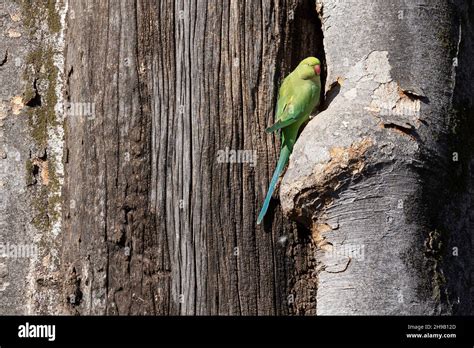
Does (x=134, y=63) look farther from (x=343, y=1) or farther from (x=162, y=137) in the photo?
(x=343, y=1)

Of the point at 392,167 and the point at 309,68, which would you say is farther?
the point at 309,68

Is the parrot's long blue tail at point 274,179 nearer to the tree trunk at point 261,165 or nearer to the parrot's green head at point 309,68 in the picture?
the tree trunk at point 261,165

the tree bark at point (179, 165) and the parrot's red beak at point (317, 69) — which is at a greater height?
the parrot's red beak at point (317, 69)

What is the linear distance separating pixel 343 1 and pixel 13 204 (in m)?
1.53

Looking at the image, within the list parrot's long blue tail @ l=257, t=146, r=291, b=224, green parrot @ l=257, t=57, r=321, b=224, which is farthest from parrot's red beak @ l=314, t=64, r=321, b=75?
parrot's long blue tail @ l=257, t=146, r=291, b=224

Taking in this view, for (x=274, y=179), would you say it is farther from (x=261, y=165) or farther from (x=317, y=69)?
(x=317, y=69)

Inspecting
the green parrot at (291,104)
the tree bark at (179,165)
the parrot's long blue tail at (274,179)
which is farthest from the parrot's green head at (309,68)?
→ the parrot's long blue tail at (274,179)

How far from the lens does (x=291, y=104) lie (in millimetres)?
2803

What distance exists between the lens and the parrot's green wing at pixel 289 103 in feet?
8.93

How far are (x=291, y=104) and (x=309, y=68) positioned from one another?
0.21 metres

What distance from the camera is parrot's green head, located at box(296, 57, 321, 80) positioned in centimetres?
282

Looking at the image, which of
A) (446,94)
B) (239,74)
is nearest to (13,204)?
(239,74)

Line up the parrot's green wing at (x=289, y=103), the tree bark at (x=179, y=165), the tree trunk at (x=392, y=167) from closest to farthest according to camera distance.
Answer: the tree trunk at (x=392, y=167) < the tree bark at (x=179, y=165) < the parrot's green wing at (x=289, y=103)

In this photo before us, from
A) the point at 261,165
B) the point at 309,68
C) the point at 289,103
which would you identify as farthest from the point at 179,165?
the point at 309,68
